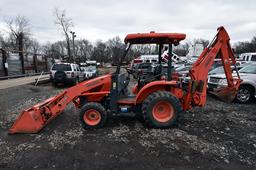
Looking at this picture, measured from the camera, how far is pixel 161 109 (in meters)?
5.39

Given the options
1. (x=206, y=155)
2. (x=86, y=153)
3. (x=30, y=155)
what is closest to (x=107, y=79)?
(x=86, y=153)

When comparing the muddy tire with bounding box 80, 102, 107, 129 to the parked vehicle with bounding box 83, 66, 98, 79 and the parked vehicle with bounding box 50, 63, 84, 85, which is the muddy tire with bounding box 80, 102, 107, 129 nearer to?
the parked vehicle with bounding box 50, 63, 84, 85

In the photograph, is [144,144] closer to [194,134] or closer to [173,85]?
[194,134]

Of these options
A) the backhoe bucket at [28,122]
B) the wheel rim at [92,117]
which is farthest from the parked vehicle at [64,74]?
the wheel rim at [92,117]

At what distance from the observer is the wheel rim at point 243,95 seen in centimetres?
844

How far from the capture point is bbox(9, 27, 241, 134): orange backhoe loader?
5180 mm

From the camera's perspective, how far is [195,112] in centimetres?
702

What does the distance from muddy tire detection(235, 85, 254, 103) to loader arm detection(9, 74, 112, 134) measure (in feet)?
18.8

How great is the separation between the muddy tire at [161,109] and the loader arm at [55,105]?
112cm

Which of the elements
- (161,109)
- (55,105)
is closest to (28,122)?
(55,105)

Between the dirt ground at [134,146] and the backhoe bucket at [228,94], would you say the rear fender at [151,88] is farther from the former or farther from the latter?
the backhoe bucket at [228,94]

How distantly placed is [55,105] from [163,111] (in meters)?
2.75

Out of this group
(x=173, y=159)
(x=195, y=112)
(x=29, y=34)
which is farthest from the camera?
(x=29, y=34)

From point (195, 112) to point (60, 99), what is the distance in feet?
14.1
